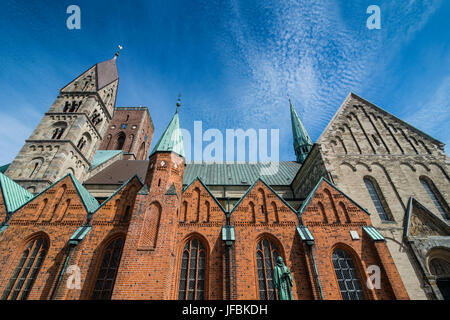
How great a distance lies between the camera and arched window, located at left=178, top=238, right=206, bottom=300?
34.7 feet

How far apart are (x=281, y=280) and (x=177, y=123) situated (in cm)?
1251

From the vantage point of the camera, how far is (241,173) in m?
24.6

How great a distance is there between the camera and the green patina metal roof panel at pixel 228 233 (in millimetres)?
11499

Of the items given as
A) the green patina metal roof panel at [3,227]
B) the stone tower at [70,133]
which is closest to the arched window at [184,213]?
the green patina metal roof panel at [3,227]

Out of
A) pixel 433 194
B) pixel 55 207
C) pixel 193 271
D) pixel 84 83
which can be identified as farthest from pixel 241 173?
pixel 84 83

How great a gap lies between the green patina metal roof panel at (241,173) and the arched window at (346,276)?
10.9m

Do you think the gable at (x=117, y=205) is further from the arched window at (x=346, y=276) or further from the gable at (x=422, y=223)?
the gable at (x=422, y=223)

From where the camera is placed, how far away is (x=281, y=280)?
8.43m

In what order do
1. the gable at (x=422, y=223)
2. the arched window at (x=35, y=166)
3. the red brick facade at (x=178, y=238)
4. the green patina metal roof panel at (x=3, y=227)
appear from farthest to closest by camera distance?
the arched window at (x=35, y=166), the gable at (x=422, y=223), the green patina metal roof panel at (x=3, y=227), the red brick facade at (x=178, y=238)

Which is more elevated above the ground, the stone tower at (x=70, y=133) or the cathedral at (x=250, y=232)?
the stone tower at (x=70, y=133)

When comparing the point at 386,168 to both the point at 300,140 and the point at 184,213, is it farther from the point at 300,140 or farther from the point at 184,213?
the point at 300,140

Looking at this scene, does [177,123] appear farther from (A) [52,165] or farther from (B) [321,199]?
(A) [52,165]

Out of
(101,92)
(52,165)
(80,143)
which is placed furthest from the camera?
(101,92)
